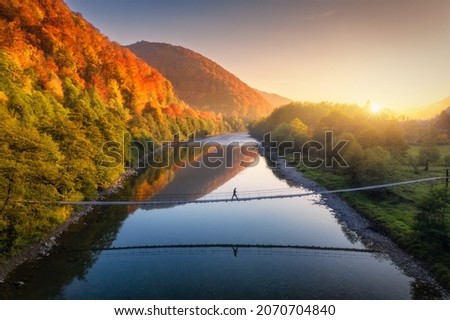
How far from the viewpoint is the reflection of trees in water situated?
1653 cm

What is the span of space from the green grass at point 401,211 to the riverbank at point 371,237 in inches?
14.4

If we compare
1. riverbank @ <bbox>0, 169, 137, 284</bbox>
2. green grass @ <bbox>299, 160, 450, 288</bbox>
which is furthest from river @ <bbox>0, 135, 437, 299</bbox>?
green grass @ <bbox>299, 160, 450, 288</bbox>

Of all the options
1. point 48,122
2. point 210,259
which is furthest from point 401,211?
point 48,122

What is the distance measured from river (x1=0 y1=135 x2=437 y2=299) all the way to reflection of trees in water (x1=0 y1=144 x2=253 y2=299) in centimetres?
6

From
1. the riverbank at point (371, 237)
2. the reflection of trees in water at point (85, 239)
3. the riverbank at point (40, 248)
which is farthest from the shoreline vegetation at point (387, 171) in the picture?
the riverbank at point (40, 248)

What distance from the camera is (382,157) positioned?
34.2 meters

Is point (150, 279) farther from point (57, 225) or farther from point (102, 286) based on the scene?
point (57, 225)

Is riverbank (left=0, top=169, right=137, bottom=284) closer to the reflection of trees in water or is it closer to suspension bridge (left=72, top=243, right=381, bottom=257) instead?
the reflection of trees in water

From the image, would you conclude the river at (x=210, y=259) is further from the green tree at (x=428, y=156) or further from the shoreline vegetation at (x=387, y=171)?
the green tree at (x=428, y=156)

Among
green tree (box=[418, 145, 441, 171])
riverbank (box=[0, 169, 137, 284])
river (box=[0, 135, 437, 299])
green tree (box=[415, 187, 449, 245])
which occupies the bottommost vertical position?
river (box=[0, 135, 437, 299])

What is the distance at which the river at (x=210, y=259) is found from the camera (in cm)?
1692

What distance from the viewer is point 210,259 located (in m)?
20.5

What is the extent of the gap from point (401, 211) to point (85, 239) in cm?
2317

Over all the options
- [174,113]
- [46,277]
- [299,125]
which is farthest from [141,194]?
[174,113]
